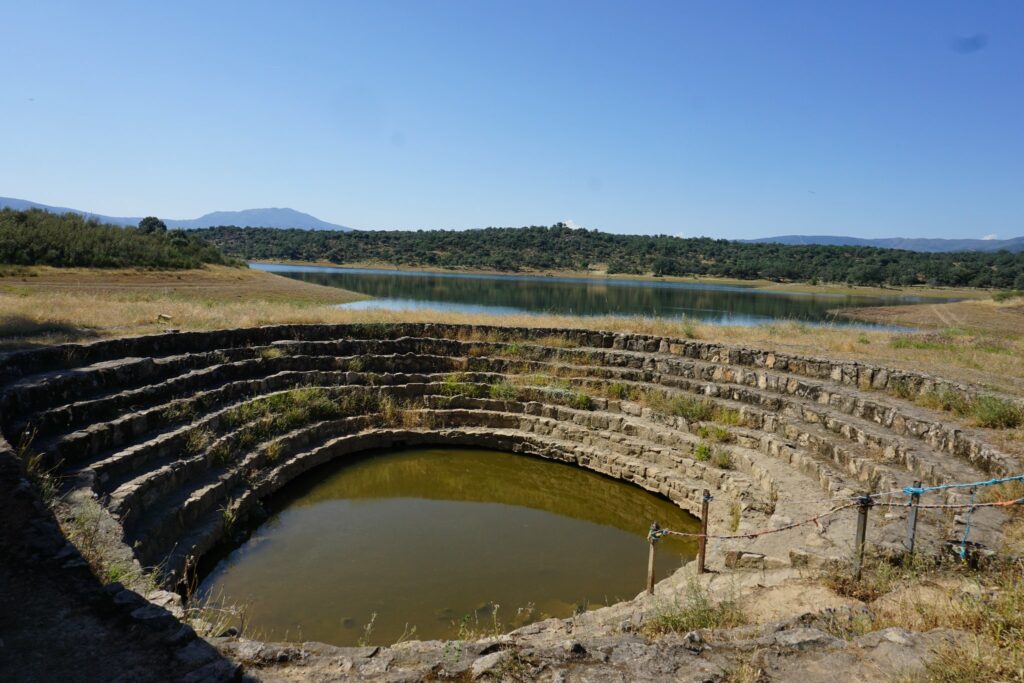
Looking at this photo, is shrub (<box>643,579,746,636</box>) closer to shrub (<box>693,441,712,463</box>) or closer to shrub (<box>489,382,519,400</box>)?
shrub (<box>693,441,712,463</box>)

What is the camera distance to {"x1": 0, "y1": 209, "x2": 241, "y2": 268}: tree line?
25969mm

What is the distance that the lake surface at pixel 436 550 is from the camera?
7289 mm

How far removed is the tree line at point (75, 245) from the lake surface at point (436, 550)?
75.3 feet

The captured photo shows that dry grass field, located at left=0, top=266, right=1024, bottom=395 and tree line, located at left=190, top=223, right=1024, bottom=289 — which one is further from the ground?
tree line, located at left=190, top=223, right=1024, bottom=289

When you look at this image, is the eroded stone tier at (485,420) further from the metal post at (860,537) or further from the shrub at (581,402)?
the metal post at (860,537)

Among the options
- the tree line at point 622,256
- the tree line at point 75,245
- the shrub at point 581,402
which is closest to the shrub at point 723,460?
the shrub at point 581,402

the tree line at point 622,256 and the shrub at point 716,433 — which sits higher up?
the tree line at point 622,256

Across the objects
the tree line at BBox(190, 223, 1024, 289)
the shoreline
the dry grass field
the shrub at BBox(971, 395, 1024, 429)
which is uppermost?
the tree line at BBox(190, 223, 1024, 289)

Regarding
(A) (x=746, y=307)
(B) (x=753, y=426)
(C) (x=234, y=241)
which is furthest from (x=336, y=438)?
(C) (x=234, y=241)

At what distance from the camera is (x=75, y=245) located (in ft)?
91.7

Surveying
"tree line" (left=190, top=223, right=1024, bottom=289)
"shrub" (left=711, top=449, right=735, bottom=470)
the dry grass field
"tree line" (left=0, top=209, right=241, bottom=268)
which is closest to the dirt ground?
the dry grass field

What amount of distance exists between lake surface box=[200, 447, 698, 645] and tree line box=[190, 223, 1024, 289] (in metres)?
75.1

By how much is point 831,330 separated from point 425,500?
1716cm

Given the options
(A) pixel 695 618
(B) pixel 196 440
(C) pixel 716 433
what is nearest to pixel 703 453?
(C) pixel 716 433
